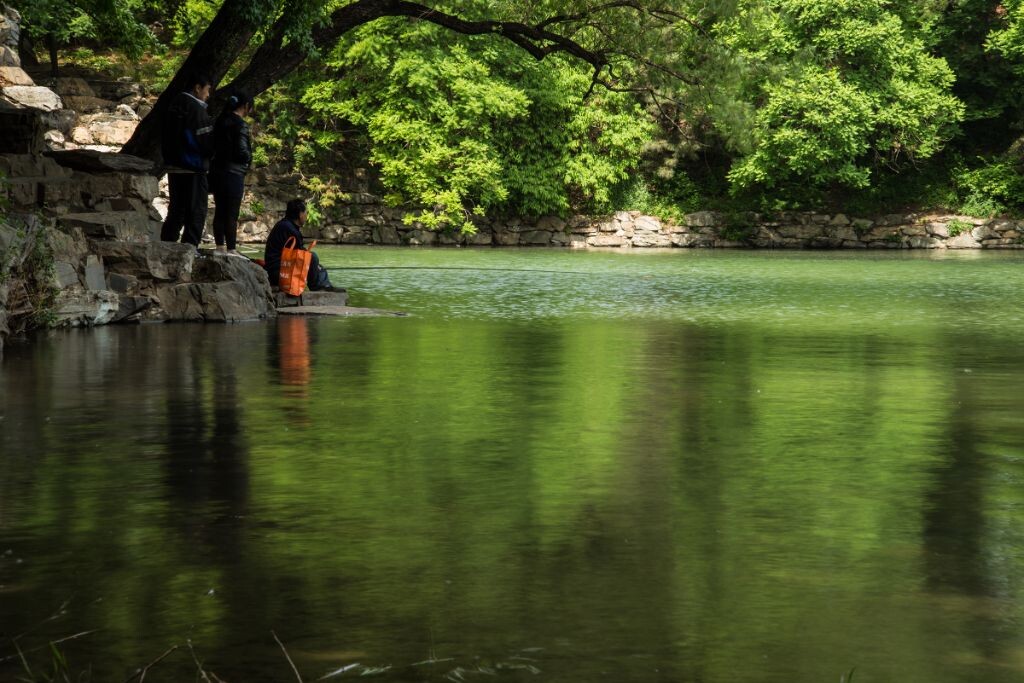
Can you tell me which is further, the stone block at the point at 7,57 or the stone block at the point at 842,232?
the stone block at the point at 842,232

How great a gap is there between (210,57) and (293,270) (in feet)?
17.2

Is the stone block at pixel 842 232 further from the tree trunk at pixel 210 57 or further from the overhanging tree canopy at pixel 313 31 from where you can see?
the tree trunk at pixel 210 57

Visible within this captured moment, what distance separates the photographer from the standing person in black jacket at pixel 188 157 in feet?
56.0

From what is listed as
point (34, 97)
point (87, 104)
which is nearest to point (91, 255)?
point (34, 97)

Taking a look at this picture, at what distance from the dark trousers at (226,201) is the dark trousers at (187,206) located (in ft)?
0.66

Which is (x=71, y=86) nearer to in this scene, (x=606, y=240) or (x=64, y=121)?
(x=64, y=121)

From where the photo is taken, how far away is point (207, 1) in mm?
43469

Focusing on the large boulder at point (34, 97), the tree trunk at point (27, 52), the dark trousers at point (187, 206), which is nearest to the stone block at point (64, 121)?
the large boulder at point (34, 97)

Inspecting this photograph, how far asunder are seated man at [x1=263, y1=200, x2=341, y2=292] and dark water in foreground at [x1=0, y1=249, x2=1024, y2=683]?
4.71 metres

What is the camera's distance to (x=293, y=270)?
17.1 meters

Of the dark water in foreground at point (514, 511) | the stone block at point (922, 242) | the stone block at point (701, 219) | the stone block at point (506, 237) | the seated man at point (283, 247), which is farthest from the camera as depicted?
the stone block at point (701, 219)

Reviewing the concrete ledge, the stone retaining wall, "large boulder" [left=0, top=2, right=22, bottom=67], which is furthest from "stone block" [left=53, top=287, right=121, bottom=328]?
the stone retaining wall

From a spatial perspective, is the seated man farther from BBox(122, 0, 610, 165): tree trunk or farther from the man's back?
BBox(122, 0, 610, 165): tree trunk

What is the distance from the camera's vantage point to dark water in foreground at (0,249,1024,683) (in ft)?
13.2
